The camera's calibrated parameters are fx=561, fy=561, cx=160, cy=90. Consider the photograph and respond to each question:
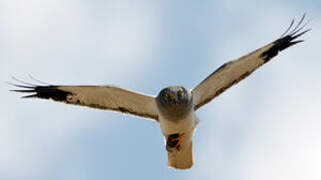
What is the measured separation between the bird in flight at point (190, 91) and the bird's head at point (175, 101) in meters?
0.43

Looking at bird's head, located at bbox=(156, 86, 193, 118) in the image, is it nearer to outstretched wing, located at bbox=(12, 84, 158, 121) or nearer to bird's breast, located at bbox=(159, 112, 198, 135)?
bird's breast, located at bbox=(159, 112, 198, 135)

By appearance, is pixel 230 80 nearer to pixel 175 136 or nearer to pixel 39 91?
pixel 175 136

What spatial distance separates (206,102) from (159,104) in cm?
163

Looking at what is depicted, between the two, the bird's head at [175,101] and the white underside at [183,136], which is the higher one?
the bird's head at [175,101]

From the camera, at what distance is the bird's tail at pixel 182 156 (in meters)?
13.1

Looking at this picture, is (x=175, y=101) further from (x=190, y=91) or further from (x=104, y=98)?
(x=104, y=98)

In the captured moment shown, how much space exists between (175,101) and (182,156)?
2.12 m

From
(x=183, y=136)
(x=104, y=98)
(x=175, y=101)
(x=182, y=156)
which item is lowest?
(x=182, y=156)

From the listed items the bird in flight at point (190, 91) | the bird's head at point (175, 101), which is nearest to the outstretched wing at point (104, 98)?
the bird in flight at point (190, 91)

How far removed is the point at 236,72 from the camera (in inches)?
522

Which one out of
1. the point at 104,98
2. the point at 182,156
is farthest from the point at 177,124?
the point at 104,98

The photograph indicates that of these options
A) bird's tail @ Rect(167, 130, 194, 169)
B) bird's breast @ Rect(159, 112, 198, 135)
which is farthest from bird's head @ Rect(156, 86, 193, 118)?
bird's tail @ Rect(167, 130, 194, 169)

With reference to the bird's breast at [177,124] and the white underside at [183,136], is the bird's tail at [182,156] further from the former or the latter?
the bird's breast at [177,124]

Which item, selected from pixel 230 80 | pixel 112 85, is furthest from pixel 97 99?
pixel 230 80
